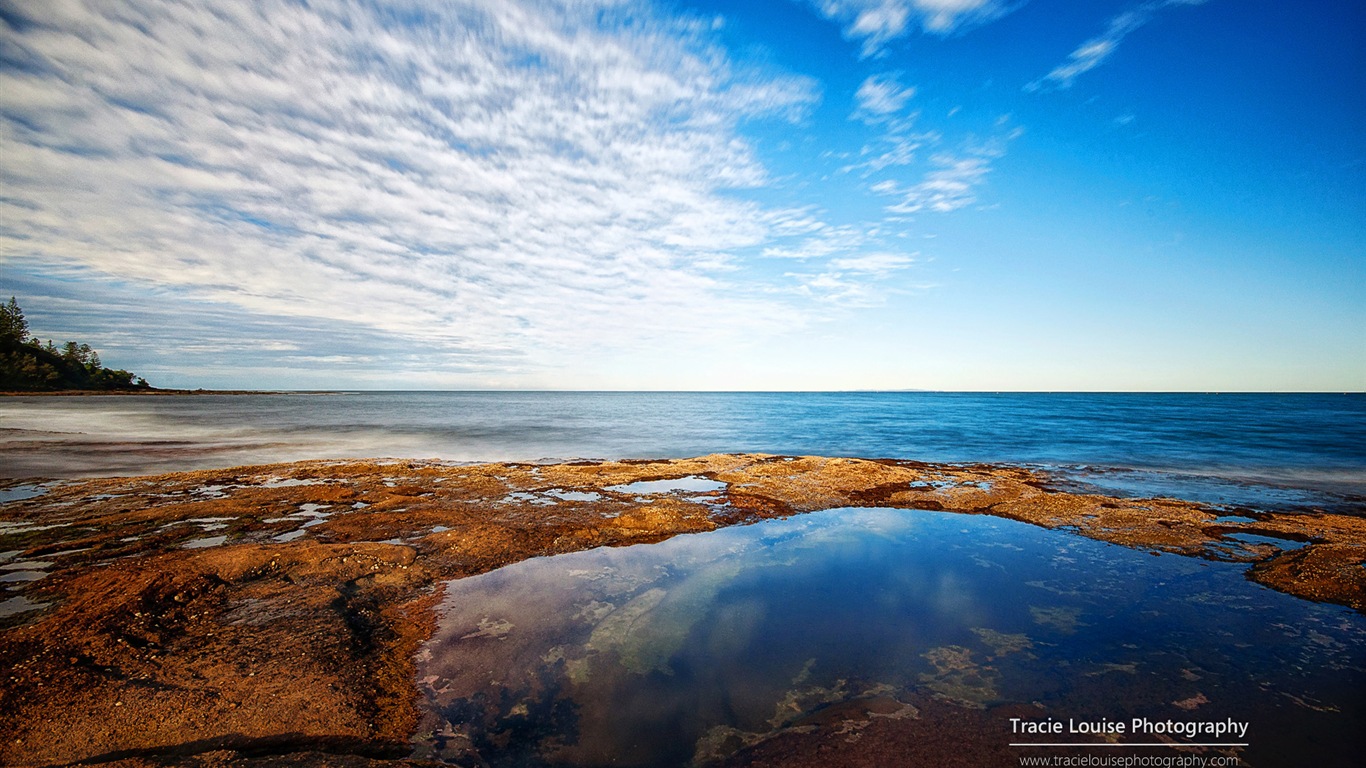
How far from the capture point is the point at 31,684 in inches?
192

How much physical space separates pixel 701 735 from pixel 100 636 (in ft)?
23.7

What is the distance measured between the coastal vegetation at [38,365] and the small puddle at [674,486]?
449 ft

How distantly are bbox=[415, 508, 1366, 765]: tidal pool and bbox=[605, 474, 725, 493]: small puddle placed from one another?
616 centimetres

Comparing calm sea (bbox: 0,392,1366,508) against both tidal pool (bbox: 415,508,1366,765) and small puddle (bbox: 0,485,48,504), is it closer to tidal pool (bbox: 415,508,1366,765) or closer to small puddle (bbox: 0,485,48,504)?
Answer: small puddle (bbox: 0,485,48,504)

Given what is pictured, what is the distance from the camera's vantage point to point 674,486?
17109 millimetres

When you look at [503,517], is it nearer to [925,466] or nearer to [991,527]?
[991,527]

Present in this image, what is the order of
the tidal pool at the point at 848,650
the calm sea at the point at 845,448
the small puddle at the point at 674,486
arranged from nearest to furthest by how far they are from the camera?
the tidal pool at the point at 848,650
the small puddle at the point at 674,486
the calm sea at the point at 845,448

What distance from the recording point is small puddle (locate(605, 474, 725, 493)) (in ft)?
53.2

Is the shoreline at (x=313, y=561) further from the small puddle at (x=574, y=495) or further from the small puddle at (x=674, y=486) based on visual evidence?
the small puddle at (x=674, y=486)

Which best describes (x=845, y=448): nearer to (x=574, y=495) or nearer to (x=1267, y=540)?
(x=1267, y=540)

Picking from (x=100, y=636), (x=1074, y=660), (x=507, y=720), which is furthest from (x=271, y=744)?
(x=1074, y=660)

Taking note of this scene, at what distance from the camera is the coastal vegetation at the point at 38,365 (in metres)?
88.8

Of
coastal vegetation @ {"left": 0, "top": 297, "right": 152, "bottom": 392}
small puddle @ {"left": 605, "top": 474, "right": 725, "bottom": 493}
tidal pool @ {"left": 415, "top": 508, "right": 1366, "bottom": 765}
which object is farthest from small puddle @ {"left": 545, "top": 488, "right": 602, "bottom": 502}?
coastal vegetation @ {"left": 0, "top": 297, "right": 152, "bottom": 392}

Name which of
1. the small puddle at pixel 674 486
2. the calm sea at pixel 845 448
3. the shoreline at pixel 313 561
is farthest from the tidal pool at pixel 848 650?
the calm sea at pixel 845 448
